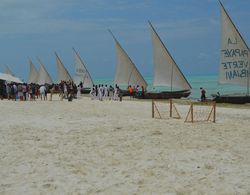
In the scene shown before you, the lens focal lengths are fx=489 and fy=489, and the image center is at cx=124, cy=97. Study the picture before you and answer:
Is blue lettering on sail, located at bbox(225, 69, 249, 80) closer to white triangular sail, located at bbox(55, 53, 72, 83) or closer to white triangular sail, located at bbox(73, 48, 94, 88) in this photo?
white triangular sail, located at bbox(73, 48, 94, 88)

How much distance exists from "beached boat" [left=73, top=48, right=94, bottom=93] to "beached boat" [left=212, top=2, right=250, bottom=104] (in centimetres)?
2461

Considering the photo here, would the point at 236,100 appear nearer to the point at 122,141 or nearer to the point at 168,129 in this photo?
the point at 168,129

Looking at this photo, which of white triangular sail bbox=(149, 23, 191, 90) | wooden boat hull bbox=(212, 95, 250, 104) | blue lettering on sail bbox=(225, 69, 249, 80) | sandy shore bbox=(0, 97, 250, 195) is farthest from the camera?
white triangular sail bbox=(149, 23, 191, 90)

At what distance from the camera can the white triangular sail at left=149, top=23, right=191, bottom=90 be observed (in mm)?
42156

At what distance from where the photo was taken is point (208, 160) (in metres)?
11.3

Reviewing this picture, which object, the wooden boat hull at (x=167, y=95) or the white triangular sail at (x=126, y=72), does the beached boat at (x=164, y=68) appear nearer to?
the wooden boat hull at (x=167, y=95)

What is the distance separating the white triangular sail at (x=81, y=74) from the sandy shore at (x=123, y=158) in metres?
40.2

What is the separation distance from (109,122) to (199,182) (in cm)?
997

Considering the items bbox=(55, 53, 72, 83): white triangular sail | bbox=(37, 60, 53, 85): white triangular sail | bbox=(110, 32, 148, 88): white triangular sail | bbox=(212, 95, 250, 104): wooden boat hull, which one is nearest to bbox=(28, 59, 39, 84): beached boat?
bbox=(37, 60, 53, 85): white triangular sail

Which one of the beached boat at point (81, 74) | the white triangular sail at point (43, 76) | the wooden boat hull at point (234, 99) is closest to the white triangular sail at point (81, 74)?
the beached boat at point (81, 74)

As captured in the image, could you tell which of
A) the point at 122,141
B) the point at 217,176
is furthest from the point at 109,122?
the point at 217,176

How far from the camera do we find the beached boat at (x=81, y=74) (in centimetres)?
5826

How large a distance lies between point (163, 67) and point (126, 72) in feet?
20.7

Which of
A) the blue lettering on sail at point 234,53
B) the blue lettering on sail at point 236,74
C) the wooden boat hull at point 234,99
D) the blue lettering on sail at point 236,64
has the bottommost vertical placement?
the wooden boat hull at point 234,99
